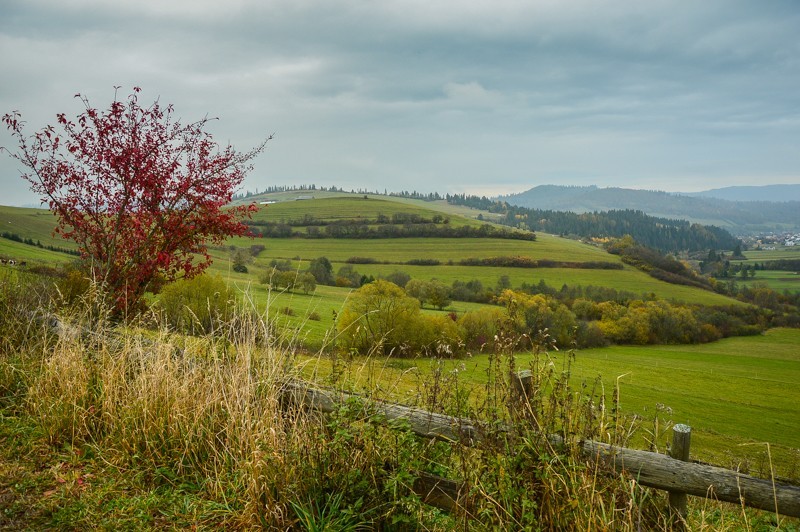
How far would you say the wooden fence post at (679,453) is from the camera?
3482mm

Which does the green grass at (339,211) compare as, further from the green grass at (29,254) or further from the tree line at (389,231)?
the green grass at (29,254)

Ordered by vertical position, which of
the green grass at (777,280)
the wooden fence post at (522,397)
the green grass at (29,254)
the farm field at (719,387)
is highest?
the wooden fence post at (522,397)

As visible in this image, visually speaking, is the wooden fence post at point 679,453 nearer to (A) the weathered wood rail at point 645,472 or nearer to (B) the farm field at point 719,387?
(A) the weathered wood rail at point 645,472

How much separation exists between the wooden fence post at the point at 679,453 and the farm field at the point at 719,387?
24109 mm

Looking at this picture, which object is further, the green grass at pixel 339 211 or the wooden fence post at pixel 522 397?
the green grass at pixel 339 211

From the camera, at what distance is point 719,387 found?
54062 mm

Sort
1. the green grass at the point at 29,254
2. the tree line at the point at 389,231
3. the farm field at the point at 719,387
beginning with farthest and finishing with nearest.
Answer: the tree line at the point at 389,231 < the green grass at the point at 29,254 < the farm field at the point at 719,387

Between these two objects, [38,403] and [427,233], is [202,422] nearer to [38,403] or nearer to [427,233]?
[38,403]

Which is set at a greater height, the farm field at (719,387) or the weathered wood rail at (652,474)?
the weathered wood rail at (652,474)

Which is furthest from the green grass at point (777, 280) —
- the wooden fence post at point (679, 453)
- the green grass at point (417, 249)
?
the wooden fence post at point (679, 453)

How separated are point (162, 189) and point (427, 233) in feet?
390

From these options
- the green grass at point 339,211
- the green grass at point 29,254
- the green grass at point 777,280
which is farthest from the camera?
the green grass at point 339,211

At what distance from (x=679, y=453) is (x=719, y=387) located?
61.8 meters

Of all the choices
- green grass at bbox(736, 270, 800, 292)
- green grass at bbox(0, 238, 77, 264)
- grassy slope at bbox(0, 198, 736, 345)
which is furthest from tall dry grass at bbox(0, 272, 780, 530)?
green grass at bbox(736, 270, 800, 292)
